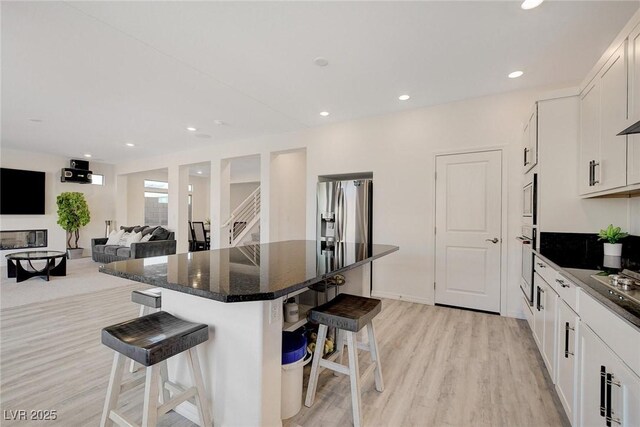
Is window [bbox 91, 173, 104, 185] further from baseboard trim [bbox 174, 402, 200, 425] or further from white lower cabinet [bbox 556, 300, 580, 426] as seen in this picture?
white lower cabinet [bbox 556, 300, 580, 426]

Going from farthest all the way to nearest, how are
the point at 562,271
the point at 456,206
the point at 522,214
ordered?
the point at 456,206 → the point at 522,214 → the point at 562,271

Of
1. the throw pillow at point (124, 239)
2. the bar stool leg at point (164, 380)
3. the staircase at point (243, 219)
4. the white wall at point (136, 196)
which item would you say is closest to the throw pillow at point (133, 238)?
the throw pillow at point (124, 239)

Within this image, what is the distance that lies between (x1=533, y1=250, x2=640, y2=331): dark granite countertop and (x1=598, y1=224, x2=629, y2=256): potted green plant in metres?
0.53

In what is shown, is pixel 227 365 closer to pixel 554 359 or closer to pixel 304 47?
pixel 554 359

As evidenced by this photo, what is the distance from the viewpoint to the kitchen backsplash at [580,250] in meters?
1.85

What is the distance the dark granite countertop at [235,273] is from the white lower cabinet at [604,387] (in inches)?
44.8

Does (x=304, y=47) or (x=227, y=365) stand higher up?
(x=304, y=47)

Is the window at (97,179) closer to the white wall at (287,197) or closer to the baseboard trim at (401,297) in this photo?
the white wall at (287,197)

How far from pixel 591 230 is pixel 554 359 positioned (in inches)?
43.9

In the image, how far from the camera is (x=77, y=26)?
2.22 m

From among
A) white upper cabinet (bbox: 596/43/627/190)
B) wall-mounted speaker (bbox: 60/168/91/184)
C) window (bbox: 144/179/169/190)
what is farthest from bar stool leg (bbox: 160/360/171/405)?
window (bbox: 144/179/169/190)

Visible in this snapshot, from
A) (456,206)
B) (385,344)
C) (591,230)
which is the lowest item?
(385,344)

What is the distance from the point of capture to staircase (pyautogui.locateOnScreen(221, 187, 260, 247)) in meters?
6.49

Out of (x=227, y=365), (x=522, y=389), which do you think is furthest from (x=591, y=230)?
(x=227, y=365)
